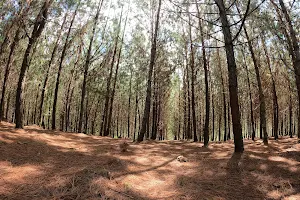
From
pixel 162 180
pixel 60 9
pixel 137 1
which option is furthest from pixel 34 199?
pixel 137 1

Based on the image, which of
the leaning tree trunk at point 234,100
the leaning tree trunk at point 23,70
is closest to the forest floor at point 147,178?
the leaning tree trunk at point 234,100

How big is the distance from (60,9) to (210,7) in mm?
10090

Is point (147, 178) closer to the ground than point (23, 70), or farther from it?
closer to the ground

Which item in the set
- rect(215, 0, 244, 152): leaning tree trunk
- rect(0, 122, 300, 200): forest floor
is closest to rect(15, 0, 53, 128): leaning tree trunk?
rect(0, 122, 300, 200): forest floor

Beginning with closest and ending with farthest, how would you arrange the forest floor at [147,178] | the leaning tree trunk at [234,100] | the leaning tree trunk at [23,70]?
the forest floor at [147,178] → the leaning tree trunk at [234,100] → the leaning tree trunk at [23,70]

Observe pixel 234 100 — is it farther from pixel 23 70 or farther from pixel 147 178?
pixel 23 70

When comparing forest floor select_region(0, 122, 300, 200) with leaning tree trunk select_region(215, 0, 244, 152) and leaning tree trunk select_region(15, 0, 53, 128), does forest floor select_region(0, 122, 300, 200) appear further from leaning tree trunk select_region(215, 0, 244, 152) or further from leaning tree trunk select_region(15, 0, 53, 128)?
leaning tree trunk select_region(15, 0, 53, 128)

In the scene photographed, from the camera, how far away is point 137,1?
18.8 meters

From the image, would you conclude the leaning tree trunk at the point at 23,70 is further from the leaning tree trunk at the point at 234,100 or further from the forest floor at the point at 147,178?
the leaning tree trunk at the point at 234,100

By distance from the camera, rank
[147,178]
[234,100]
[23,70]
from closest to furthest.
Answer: [147,178] < [234,100] < [23,70]

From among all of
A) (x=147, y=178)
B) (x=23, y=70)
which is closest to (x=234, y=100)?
(x=147, y=178)

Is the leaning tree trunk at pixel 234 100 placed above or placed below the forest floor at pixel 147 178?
above

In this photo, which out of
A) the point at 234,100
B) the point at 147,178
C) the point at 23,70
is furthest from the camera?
the point at 23,70

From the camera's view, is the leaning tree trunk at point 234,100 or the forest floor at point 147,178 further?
the leaning tree trunk at point 234,100
